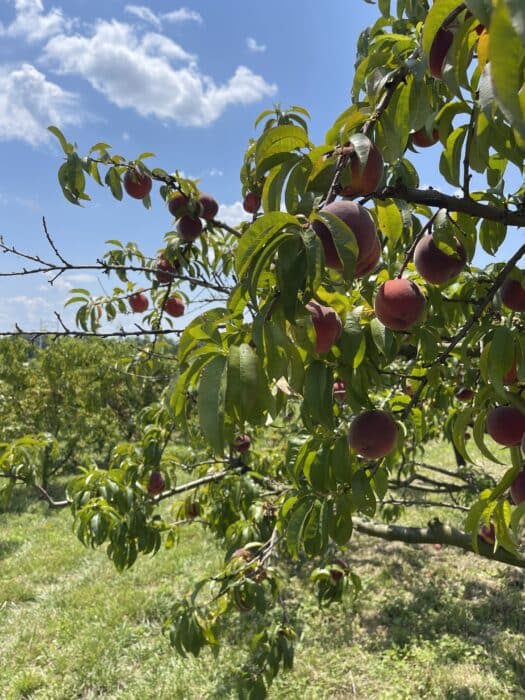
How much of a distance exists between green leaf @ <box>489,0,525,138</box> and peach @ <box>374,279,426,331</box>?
2.12 feet

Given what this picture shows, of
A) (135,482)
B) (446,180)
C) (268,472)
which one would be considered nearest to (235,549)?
(135,482)

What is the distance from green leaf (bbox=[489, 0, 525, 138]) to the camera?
33 cm

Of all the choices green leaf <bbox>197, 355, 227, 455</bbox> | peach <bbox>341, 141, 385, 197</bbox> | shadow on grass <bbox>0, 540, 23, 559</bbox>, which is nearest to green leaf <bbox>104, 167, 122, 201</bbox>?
peach <bbox>341, 141, 385, 197</bbox>

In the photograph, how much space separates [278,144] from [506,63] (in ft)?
1.32

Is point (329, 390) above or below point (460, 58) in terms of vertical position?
below

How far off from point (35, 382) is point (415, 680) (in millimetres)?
8479

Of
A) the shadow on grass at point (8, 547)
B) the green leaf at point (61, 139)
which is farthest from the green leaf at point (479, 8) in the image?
the shadow on grass at point (8, 547)

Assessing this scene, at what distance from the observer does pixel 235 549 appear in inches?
93.5

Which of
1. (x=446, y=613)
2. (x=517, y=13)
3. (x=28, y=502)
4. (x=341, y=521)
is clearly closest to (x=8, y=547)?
(x=28, y=502)

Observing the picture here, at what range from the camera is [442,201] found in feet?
2.58

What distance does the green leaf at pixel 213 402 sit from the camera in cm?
57

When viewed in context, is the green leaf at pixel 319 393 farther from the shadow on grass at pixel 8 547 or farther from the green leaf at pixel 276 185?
the shadow on grass at pixel 8 547

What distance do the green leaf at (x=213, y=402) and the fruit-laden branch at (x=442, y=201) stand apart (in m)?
0.36

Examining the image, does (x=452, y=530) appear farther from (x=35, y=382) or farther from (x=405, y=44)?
(x=35, y=382)
